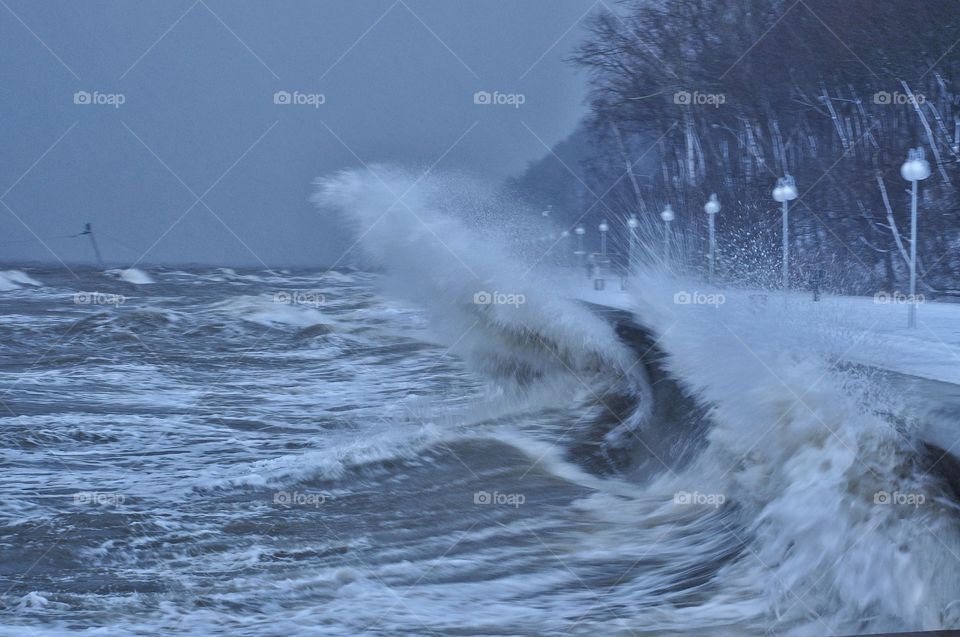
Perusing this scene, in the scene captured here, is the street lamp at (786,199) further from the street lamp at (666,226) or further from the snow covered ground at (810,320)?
the street lamp at (666,226)

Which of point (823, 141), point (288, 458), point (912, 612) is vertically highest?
point (823, 141)

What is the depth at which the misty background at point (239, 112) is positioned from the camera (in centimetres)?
292

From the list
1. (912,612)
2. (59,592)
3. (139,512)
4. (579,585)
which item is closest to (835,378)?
(912,612)

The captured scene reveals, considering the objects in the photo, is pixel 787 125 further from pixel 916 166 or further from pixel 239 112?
pixel 239 112

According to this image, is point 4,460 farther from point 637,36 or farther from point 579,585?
point 637,36

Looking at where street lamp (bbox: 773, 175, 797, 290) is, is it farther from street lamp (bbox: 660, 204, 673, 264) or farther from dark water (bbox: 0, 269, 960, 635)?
dark water (bbox: 0, 269, 960, 635)

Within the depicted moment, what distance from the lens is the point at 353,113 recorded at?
3.07 meters

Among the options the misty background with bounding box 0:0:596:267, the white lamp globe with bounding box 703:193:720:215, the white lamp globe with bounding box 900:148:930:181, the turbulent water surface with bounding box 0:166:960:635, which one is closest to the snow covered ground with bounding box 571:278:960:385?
the turbulent water surface with bounding box 0:166:960:635

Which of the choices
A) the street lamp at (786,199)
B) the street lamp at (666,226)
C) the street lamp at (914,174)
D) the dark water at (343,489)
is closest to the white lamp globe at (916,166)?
the street lamp at (914,174)

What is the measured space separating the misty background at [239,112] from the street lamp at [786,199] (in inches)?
30.2

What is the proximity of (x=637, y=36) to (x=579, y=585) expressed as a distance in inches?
65.9

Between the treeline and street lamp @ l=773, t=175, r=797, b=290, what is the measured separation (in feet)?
0.07

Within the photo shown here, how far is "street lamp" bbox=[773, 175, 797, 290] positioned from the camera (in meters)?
3.36

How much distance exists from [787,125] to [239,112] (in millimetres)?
1729
